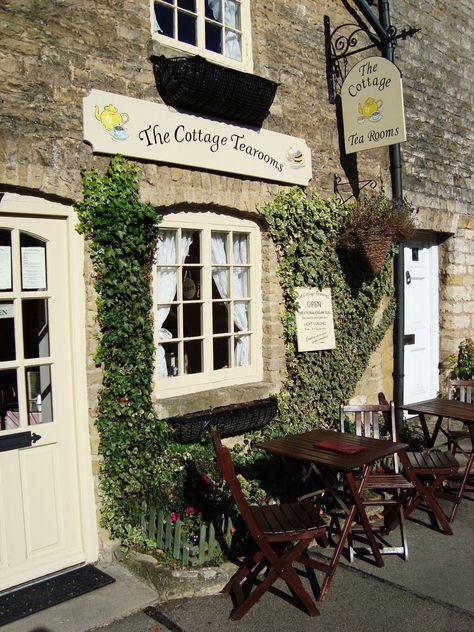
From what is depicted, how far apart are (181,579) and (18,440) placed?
1.45 meters

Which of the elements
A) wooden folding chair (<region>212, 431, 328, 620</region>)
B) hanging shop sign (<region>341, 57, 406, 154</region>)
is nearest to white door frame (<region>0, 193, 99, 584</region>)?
wooden folding chair (<region>212, 431, 328, 620</region>)

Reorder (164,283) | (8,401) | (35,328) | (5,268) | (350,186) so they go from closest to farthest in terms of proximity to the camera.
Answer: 1. (5,268)
2. (8,401)
3. (35,328)
4. (164,283)
5. (350,186)

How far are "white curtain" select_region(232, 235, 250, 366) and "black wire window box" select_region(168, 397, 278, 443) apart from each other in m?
0.50

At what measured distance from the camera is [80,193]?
458cm

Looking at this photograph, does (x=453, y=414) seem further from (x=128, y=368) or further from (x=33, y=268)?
(x=33, y=268)

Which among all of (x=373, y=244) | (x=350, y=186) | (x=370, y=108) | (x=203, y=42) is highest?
(x=203, y=42)

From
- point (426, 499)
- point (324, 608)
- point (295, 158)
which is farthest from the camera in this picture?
point (295, 158)

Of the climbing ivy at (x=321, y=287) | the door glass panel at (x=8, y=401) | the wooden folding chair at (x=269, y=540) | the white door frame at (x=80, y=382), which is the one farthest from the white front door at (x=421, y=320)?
the door glass panel at (x=8, y=401)

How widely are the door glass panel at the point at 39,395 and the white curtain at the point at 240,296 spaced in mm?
1983

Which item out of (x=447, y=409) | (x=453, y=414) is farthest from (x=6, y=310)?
(x=447, y=409)

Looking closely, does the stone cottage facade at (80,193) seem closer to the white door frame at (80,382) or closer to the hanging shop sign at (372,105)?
the white door frame at (80,382)

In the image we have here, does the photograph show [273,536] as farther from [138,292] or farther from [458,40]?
[458,40]

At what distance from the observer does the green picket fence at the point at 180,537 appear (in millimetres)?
4398

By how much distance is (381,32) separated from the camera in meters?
7.23
